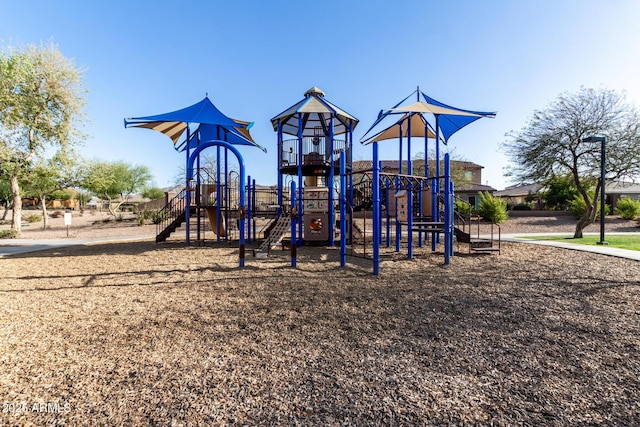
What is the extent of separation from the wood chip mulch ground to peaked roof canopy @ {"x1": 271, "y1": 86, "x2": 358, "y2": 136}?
8247 mm

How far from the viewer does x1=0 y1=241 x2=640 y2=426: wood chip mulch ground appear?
114 inches

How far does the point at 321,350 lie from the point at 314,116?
15665 mm

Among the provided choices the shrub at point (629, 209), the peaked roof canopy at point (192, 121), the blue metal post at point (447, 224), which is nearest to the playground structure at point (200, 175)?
the peaked roof canopy at point (192, 121)

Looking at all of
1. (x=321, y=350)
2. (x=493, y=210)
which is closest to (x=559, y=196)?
(x=493, y=210)

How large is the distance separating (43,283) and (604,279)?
13.1 meters

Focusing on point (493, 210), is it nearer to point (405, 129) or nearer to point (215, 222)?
point (405, 129)

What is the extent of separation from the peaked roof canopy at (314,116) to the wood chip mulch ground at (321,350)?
825 centimetres

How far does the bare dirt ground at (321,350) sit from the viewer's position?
2891 mm

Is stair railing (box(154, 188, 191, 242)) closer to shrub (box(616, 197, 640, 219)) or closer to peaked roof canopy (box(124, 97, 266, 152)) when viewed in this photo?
peaked roof canopy (box(124, 97, 266, 152))

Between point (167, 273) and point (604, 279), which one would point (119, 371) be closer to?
point (167, 273)

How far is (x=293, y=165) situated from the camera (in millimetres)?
15352

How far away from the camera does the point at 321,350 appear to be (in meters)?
4.10

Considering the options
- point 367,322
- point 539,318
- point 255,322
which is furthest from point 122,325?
point 539,318

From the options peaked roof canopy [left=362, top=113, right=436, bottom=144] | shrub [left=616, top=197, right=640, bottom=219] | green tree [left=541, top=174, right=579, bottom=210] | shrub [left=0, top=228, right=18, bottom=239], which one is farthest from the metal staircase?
green tree [left=541, top=174, right=579, bottom=210]
